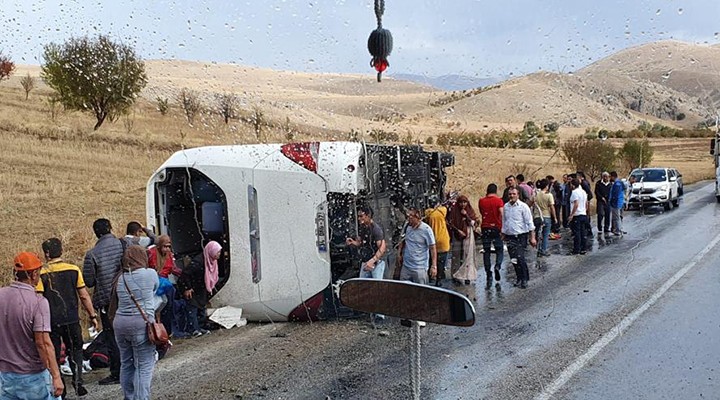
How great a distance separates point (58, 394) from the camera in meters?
5.17

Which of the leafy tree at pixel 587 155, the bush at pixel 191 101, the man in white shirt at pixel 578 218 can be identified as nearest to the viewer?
the man in white shirt at pixel 578 218

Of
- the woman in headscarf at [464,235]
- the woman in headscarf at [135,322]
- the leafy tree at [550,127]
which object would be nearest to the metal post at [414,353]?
the woman in headscarf at [135,322]

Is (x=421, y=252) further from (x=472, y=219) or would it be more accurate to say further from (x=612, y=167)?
(x=612, y=167)

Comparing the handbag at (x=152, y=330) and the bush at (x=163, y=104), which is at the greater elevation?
the bush at (x=163, y=104)

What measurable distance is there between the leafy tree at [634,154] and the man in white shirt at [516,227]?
2813 centimetres

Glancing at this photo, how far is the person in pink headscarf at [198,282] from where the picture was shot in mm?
8945

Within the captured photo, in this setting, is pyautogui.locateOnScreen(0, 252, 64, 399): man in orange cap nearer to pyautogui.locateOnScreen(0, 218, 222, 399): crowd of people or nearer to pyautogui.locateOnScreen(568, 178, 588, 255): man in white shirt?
pyautogui.locateOnScreen(0, 218, 222, 399): crowd of people

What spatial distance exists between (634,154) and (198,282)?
34.3m

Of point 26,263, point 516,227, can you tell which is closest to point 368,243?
point 516,227

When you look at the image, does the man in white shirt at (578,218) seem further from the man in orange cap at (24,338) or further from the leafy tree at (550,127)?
the man in orange cap at (24,338)

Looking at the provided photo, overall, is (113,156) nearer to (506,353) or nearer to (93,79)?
(93,79)

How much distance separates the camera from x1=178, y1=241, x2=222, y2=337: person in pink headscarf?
8.95 metres

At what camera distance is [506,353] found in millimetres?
7512

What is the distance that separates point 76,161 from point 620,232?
2039 centimetres
